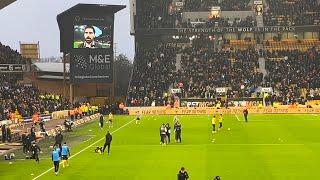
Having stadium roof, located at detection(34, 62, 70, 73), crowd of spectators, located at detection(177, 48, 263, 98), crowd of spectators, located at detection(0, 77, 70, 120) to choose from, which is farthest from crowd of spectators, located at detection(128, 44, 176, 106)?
stadium roof, located at detection(34, 62, 70, 73)

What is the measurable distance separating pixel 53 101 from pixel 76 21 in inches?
673

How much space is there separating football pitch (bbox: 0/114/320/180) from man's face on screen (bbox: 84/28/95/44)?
1568 cm

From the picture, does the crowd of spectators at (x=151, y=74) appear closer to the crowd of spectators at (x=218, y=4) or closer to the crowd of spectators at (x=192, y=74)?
the crowd of spectators at (x=192, y=74)

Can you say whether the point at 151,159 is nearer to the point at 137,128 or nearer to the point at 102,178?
the point at 102,178

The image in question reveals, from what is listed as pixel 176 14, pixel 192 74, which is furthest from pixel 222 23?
pixel 192 74

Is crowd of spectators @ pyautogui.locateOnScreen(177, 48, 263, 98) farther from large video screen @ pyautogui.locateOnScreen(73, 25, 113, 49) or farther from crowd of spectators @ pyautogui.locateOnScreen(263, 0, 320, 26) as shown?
large video screen @ pyautogui.locateOnScreen(73, 25, 113, 49)

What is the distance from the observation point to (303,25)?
326ft

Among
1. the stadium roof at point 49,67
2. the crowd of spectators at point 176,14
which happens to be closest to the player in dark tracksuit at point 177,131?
the crowd of spectators at point 176,14

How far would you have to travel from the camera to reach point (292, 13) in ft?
338

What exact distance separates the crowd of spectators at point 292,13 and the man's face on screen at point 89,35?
44317 mm

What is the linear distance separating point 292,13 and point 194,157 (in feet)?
244

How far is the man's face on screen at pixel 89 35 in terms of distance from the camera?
64.7 metres

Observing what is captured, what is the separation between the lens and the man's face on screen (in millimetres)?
64656

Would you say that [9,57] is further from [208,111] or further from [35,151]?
[35,151]
